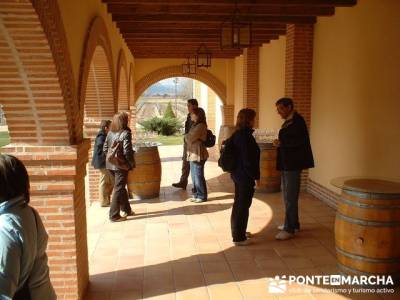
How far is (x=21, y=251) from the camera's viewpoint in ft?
6.53

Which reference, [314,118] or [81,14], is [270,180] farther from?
[81,14]

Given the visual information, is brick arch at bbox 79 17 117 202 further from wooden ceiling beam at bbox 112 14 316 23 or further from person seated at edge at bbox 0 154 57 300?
person seated at edge at bbox 0 154 57 300

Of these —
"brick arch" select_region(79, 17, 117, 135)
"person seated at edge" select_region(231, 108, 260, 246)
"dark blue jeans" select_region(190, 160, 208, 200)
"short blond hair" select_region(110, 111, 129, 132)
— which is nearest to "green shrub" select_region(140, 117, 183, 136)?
"brick arch" select_region(79, 17, 117, 135)

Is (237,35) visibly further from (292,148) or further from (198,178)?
(198,178)

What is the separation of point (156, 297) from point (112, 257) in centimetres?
118

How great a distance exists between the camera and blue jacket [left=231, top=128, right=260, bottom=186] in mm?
4941

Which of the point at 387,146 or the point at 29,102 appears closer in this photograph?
the point at 29,102

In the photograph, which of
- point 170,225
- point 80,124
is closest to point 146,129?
point 170,225

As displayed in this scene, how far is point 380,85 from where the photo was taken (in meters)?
5.79

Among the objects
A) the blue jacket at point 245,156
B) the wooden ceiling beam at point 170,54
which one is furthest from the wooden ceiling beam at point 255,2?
the wooden ceiling beam at point 170,54

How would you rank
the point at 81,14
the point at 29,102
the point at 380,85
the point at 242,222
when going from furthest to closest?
the point at 380,85 → the point at 242,222 → the point at 81,14 → the point at 29,102

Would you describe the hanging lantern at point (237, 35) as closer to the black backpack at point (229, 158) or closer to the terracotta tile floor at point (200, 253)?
the black backpack at point (229, 158)

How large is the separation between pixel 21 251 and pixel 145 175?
5703mm

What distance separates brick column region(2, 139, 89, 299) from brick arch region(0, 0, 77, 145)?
15cm
